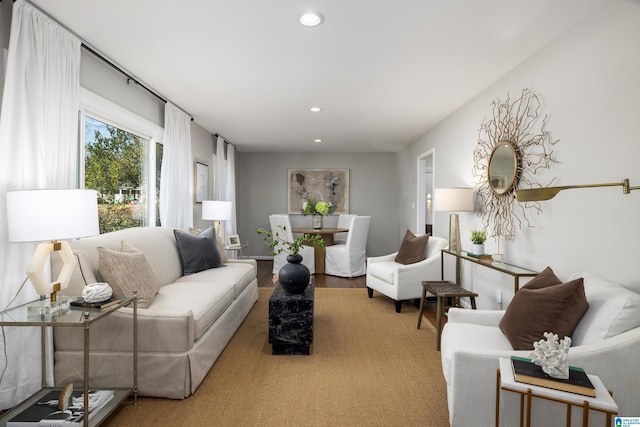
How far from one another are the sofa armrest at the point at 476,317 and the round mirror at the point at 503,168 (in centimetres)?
132

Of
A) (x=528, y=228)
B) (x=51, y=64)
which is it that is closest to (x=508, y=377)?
(x=528, y=228)

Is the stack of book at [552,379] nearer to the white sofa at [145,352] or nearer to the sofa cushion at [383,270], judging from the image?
the white sofa at [145,352]

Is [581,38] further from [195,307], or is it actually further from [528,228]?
[195,307]

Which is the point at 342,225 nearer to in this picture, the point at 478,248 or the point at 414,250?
the point at 414,250

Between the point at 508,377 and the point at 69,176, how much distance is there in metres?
2.84

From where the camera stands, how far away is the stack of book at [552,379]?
1.29m

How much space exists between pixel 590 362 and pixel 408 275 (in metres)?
2.44

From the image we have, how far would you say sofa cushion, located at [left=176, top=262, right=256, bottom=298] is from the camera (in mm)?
3377

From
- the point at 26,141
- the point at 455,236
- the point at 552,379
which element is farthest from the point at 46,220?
the point at 455,236

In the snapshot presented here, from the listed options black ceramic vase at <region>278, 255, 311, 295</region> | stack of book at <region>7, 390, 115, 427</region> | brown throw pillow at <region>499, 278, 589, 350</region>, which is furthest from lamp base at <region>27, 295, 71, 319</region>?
brown throw pillow at <region>499, 278, 589, 350</region>

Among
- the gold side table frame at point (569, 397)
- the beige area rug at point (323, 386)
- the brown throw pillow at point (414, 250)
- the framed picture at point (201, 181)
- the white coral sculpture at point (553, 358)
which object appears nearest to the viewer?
the gold side table frame at point (569, 397)

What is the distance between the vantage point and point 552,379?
1353mm

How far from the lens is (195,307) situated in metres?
2.51

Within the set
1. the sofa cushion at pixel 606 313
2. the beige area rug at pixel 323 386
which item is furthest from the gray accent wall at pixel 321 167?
the sofa cushion at pixel 606 313
